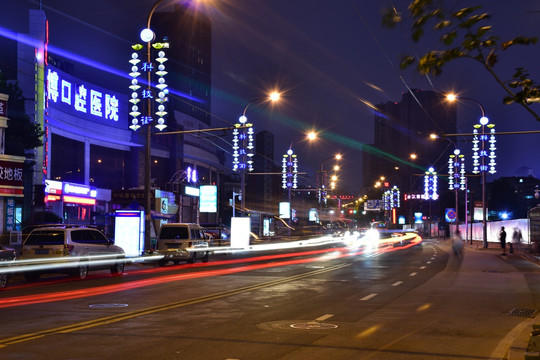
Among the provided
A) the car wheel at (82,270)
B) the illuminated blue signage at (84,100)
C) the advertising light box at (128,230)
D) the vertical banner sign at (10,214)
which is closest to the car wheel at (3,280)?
the car wheel at (82,270)

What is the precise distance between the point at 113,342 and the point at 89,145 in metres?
54.5

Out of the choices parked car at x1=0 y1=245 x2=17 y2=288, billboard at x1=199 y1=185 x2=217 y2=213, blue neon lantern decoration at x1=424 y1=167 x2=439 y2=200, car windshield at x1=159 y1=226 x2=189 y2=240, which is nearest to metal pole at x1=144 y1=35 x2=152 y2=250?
car windshield at x1=159 y1=226 x2=189 y2=240

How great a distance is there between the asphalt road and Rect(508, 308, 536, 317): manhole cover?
0.60 feet

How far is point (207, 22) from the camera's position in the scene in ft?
649

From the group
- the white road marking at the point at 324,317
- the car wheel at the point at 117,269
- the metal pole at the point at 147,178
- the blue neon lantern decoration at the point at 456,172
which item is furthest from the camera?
the blue neon lantern decoration at the point at 456,172

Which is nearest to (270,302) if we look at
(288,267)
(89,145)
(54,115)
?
(288,267)

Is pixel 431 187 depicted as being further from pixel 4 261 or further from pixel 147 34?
pixel 4 261

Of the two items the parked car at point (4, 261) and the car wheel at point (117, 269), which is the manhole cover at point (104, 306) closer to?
the parked car at point (4, 261)

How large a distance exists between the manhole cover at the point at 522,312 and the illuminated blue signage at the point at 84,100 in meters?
41.0

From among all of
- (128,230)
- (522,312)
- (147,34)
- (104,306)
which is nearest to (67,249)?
(104,306)

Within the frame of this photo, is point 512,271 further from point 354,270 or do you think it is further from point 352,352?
point 352,352

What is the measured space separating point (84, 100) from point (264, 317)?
161ft

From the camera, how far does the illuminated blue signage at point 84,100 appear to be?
52.3 meters

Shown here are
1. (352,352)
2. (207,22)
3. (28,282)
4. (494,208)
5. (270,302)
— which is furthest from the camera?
(207,22)
